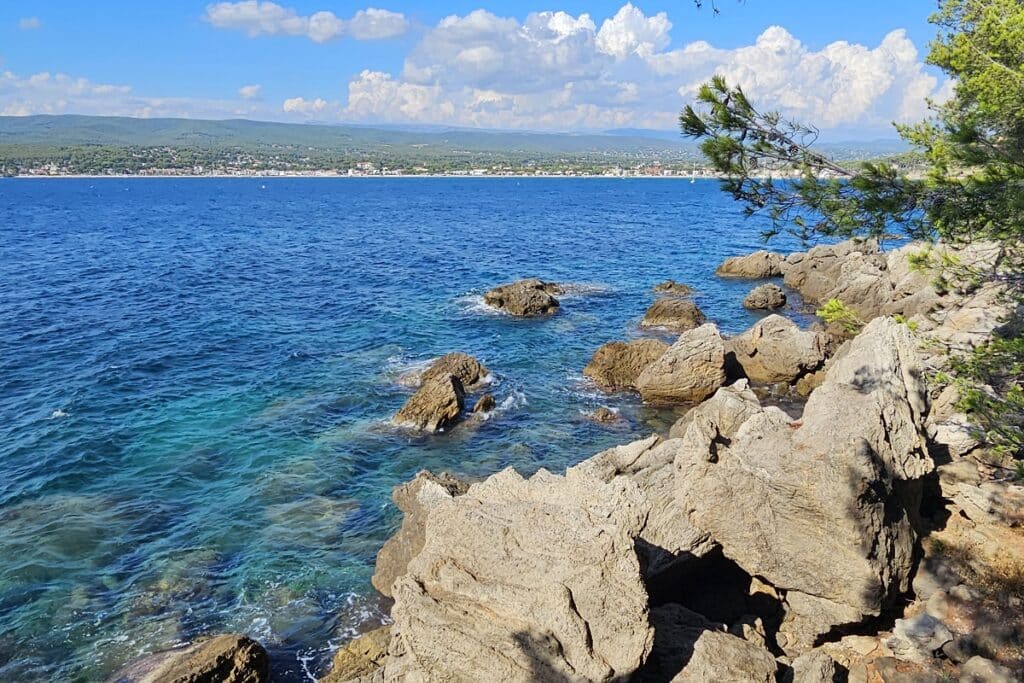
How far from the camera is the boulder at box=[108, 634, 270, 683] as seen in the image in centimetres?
1384

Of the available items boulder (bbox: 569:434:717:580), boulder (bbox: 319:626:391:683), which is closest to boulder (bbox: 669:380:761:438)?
boulder (bbox: 569:434:717:580)

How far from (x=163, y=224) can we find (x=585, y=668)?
379 feet

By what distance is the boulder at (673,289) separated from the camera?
2105 inches

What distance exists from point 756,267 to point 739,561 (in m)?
50.9

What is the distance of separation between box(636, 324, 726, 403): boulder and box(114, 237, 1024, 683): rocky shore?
10.8m

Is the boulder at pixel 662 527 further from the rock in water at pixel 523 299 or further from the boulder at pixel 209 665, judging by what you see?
the rock in water at pixel 523 299

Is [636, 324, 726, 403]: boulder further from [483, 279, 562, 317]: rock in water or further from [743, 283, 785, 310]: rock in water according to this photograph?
[743, 283, 785, 310]: rock in water

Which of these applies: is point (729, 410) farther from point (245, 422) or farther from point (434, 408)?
point (245, 422)

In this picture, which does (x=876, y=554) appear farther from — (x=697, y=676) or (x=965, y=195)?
(x=965, y=195)

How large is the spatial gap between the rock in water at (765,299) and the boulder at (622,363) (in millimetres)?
17377

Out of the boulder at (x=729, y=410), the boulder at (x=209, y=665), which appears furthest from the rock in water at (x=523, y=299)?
the boulder at (x=209, y=665)

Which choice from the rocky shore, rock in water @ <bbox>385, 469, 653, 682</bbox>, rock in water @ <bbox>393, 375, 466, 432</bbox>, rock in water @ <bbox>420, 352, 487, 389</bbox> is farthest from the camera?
rock in water @ <bbox>420, 352, 487, 389</bbox>

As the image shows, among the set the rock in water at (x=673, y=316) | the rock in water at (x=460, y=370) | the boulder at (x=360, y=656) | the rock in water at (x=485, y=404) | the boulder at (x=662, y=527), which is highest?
the boulder at (x=662, y=527)

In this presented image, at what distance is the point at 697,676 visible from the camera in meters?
10.6
